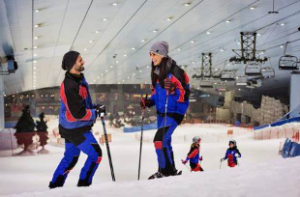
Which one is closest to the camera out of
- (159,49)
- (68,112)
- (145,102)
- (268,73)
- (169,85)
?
(68,112)

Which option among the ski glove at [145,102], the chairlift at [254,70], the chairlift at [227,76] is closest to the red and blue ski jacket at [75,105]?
the ski glove at [145,102]

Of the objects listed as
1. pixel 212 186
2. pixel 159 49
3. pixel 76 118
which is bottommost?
pixel 212 186

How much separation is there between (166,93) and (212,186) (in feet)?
3.08

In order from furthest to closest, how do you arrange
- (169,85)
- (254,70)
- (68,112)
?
(254,70) → (169,85) → (68,112)

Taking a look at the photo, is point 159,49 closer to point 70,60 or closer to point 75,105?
point 70,60

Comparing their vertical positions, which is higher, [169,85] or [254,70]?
[254,70]

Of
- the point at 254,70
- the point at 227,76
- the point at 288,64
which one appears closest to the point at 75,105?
the point at 288,64

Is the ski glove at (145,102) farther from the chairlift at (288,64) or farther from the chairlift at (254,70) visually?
the chairlift at (254,70)

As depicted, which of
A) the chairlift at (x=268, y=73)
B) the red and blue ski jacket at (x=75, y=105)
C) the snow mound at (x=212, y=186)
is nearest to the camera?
the snow mound at (x=212, y=186)

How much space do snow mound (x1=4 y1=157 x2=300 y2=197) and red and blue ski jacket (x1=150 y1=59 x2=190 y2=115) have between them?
0.63 metres

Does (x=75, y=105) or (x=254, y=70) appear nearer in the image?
(x=75, y=105)

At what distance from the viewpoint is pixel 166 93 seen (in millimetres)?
4195

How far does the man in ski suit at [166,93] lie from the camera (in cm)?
420

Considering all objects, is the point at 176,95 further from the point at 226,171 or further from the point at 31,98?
the point at 31,98
